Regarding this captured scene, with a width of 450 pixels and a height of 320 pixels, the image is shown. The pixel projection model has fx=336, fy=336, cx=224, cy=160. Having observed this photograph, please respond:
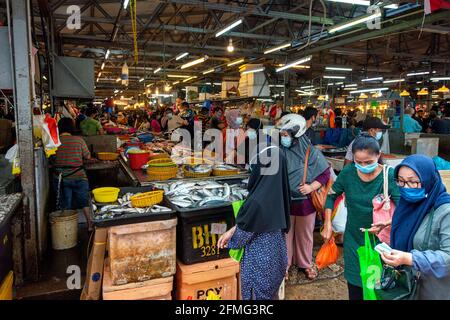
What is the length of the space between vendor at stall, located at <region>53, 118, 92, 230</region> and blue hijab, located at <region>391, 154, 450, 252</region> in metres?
4.59

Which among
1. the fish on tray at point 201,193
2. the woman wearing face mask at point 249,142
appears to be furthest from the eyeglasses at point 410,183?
the woman wearing face mask at point 249,142

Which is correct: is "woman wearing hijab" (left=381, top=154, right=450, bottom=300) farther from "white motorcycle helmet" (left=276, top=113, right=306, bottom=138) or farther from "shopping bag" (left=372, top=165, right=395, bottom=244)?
"white motorcycle helmet" (left=276, top=113, right=306, bottom=138)

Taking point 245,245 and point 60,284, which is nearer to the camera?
point 245,245

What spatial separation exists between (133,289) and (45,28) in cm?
620

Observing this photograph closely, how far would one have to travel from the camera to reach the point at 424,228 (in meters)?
1.91

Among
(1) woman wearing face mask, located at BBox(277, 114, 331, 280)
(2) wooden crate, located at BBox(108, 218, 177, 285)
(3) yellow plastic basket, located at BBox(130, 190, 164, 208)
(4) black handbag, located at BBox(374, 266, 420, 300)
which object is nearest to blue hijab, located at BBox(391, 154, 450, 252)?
(4) black handbag, located at BBox(374, 266, 420, 300)

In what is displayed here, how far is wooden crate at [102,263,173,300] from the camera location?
114 inches

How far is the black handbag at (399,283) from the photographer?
193 cm

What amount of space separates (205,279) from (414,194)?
1979 millimetres

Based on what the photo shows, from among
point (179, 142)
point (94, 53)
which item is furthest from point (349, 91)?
point (179, 142)

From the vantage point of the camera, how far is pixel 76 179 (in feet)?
17.7

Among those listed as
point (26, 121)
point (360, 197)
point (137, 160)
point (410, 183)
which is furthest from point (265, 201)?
point (137, 160)
